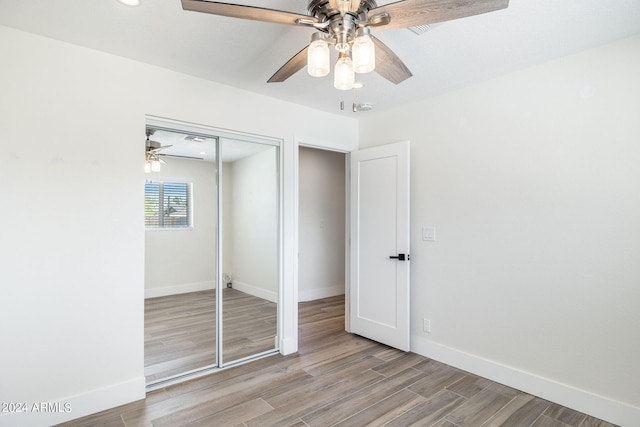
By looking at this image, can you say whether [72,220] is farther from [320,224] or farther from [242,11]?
[320,224]

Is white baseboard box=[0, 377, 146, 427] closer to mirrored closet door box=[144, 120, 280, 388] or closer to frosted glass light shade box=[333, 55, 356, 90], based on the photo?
mirrored closet door box=[144, 120, 280, 388]

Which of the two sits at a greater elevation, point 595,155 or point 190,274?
point 595,155

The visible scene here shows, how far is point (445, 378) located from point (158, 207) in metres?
2.85

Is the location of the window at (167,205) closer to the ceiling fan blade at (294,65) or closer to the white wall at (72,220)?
the white wall at (72,220)

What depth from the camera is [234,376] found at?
2.93 meters

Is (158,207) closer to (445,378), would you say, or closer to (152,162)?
Answer: (152,162)

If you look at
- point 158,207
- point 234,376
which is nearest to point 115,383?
point 234,376

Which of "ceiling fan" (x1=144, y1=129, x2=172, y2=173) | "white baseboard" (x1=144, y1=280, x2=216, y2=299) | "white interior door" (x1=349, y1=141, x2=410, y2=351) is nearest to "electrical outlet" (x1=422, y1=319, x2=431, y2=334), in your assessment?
"white interior door" (x1=349, y1=141, x2=410, y2=351)

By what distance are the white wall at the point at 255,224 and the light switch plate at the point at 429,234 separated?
4.91ft

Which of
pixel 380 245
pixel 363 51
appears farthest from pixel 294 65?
pixel 380 245

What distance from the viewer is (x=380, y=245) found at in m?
3.66

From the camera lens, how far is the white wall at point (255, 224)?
3.25 metres

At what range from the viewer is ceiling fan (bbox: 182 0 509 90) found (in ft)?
4.39

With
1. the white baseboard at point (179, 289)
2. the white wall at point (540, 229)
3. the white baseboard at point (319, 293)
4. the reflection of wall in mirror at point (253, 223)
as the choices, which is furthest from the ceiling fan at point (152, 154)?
the white baseboard at point (319, 293)
